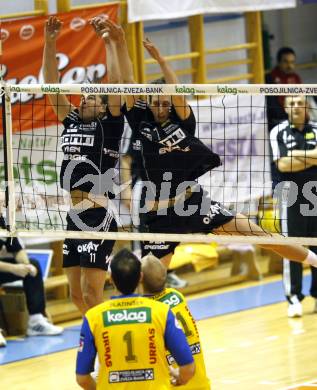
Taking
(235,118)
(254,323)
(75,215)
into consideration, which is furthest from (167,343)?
(235,118)

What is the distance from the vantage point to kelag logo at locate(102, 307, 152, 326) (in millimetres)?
5672

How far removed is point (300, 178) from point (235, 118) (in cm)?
250

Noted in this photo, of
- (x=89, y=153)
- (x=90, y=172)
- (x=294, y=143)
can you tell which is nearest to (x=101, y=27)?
(x=89, y=153)

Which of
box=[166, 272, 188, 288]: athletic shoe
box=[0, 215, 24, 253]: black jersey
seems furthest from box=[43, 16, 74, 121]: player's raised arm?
box=[166, 272, 188, 288]: athletic shoe

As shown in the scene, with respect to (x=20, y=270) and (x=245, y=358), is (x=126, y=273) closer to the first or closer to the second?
(x=245, y=358)

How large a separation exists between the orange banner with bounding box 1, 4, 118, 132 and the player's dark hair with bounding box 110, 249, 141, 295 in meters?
5.17

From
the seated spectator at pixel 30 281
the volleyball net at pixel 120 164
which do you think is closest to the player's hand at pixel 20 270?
the seated spectator at pixel 30 281

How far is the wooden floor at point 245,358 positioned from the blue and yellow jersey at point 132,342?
9.47 feet

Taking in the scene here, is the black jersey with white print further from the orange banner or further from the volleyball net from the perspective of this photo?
the orange banner

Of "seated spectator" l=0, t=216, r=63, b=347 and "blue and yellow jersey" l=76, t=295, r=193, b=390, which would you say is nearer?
"blue and yellow jersey" l=76, t=295, r=193, b=390

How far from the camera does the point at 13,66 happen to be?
11203mm

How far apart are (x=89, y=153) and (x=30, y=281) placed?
2736 mm

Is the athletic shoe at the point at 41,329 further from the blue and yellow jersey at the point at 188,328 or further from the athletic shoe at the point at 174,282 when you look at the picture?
the blue and yellow jersey at the point at 188,328

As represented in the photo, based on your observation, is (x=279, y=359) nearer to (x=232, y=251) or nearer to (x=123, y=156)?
(x=123, y=156)
